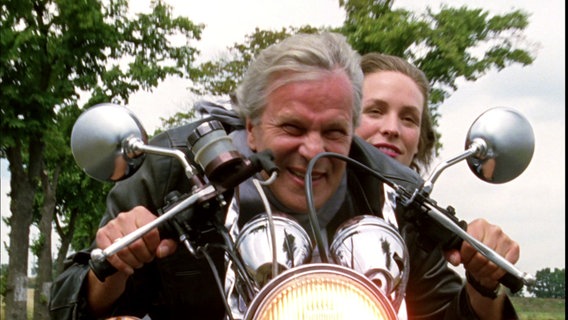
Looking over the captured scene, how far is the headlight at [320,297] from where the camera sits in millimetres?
1549

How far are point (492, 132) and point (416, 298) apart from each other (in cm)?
86

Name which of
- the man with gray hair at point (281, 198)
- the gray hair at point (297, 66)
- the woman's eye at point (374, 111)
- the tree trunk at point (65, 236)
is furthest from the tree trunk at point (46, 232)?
the gray hair at point (297, 66)

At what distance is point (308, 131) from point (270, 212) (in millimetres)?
355

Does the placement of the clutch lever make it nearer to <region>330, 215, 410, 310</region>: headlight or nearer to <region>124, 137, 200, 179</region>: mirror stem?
<region>124, 137, 200, 179</region>: mirror stem

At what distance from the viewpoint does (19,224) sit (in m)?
18.4

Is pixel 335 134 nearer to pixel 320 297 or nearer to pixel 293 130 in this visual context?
pixel 293 130

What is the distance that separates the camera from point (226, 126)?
106 inches

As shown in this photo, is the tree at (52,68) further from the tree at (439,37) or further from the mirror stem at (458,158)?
the mirror stem at (458,158)

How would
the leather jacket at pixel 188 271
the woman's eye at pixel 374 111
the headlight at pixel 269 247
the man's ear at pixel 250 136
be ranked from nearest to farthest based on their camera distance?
the headlight at pixel 269 247 → the leather jacket at pixel 188 271 → the man's ear at pixel 250 136 → the woman's eye at pixel 374 111

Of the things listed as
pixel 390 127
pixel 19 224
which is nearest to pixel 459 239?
pixel 390 127

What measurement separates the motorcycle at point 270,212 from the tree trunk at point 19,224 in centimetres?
1693

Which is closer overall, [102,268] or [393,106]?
[102,268]

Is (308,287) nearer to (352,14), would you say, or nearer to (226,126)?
(226,126)

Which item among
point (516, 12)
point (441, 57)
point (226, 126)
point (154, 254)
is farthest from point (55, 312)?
point (516, 12)
